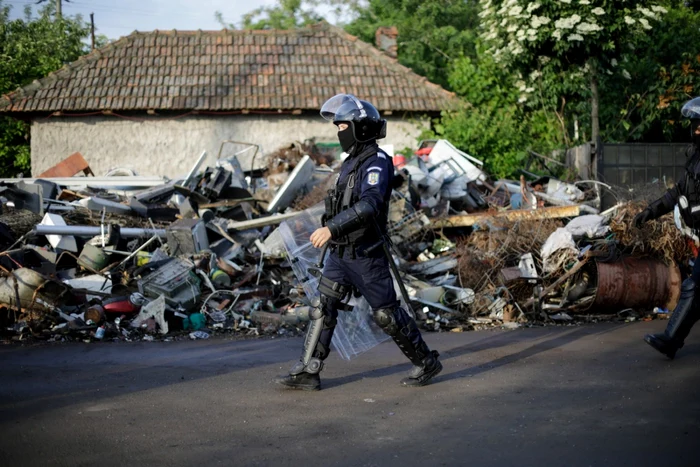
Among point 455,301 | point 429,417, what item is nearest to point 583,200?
point 455,301

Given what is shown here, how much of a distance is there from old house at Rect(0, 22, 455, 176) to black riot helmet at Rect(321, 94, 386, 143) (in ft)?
44.6

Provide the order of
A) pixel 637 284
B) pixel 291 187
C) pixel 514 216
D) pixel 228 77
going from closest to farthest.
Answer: pixel 637 284 → pixel 514 216 → pixel 291 187 → pixel 228 77

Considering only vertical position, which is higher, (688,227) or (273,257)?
(688,227)

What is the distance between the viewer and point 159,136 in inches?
770

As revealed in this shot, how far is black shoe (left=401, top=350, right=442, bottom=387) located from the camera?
5.58 m

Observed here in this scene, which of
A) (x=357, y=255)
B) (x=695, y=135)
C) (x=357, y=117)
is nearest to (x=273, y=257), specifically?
(x=357, y=255)

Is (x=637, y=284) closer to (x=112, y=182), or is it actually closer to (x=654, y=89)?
(x=654, y=89)

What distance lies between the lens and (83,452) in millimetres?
4109

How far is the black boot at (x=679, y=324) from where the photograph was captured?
598cm

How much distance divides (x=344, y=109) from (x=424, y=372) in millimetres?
2006

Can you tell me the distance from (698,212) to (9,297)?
6.78 metres

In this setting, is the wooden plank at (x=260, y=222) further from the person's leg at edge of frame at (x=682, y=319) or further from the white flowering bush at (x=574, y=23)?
the white flowering bush at (x=574, y=23)

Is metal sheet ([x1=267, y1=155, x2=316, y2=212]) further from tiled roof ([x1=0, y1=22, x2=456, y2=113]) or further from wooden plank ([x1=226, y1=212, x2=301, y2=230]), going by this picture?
tiled roof ([x1=0, y1=22, x2=456, y2=113])

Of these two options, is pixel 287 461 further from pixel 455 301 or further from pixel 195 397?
pixel 455 301
